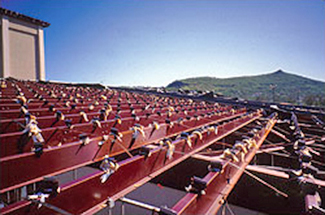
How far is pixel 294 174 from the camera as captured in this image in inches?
82.6

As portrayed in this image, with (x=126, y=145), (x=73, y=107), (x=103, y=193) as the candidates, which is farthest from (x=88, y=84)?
(x=103, y=193)

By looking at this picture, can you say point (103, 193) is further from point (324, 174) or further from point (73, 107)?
point (324, 174)

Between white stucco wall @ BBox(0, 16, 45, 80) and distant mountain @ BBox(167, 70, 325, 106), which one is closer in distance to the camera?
white stucco wall @ BBox(0, 16, 45, 80)

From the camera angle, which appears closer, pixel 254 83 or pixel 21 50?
pixel 21 50

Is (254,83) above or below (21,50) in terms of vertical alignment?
above

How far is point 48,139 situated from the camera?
1.94m

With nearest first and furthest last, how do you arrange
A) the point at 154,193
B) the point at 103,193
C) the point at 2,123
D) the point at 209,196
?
the point at 103,193 < the point at 209,196 < the point at 2,123 < the point at 154,193

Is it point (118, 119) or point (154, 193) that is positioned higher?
point (118, 119)

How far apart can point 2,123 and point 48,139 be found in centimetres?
44

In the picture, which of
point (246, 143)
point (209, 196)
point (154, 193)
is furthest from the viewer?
point (154, 193)

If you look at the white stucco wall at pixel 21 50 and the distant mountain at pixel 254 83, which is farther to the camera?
the distant mountain at pixel 254 83

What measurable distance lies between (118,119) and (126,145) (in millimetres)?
522

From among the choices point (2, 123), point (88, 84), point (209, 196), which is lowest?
point (209, 196)

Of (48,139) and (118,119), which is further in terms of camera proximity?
(118,119)
